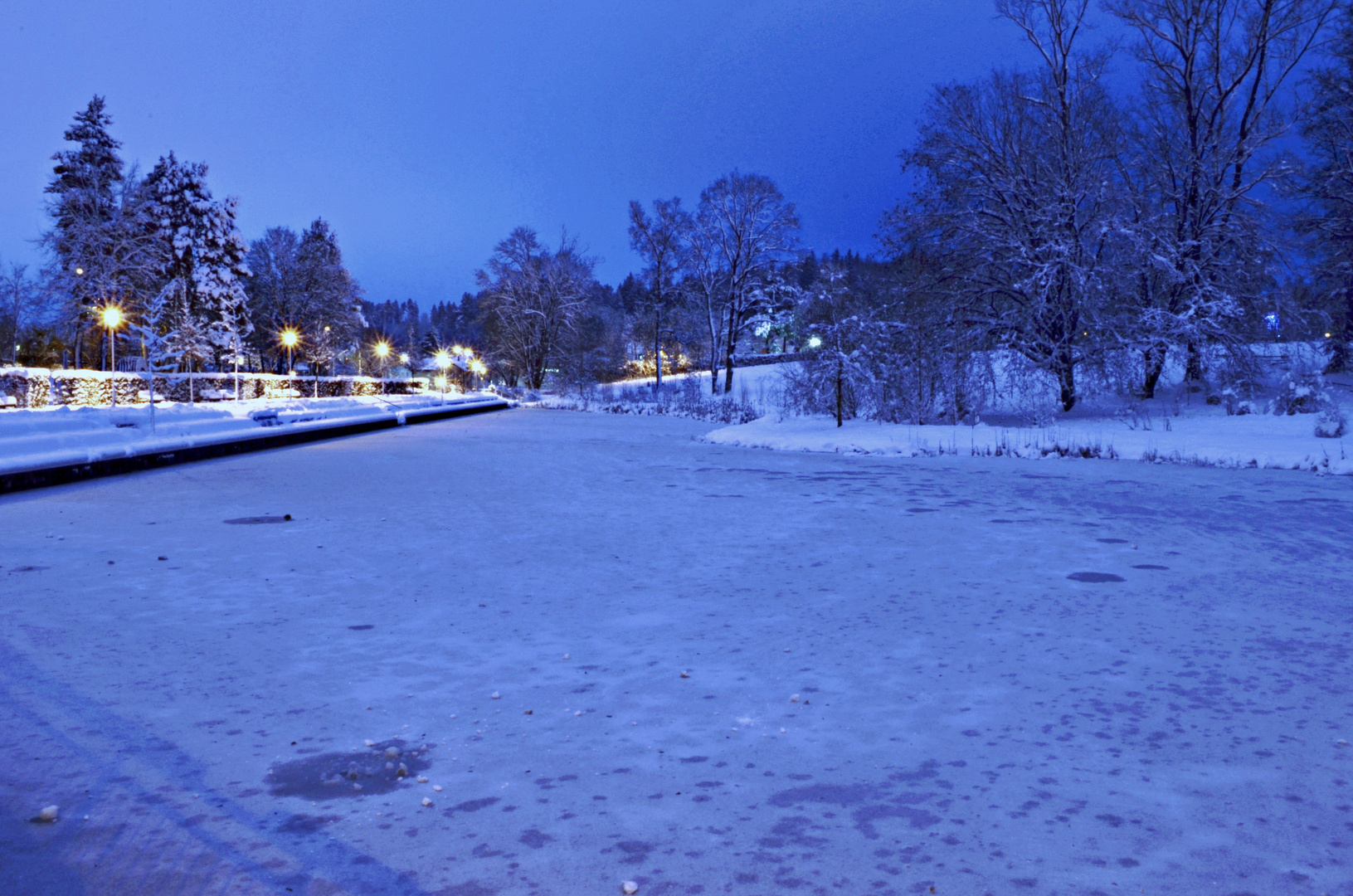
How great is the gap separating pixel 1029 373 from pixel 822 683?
2109 cm

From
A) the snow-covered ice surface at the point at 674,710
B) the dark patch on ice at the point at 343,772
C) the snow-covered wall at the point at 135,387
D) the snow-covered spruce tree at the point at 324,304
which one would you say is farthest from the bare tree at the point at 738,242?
the dark patch on ice at the point at 343,772

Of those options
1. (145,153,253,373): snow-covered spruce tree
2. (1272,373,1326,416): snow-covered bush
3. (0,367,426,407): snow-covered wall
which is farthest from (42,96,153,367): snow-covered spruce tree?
A: (1272,373,1326,416): snow-covered bush

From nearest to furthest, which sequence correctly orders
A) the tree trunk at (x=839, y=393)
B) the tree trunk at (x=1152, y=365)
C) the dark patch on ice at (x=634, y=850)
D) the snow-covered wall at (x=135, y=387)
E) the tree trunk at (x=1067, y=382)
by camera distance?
the dark patch on ice at (x=634, y=850)
the tree trunk at (x=839, y=393)
the tree trunk at (x=1152, y=365)
the tree trunk at (x=1067, y=382)
the snow-covered wall at (x=135, y=387)

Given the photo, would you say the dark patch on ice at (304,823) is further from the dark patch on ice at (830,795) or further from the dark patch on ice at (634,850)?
the dark patch on ice at (830,795)

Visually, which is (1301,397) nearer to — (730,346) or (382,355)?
(730,346)

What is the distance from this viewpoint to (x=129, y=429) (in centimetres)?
1537

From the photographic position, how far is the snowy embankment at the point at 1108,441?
14.7 m

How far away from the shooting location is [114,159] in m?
51.4

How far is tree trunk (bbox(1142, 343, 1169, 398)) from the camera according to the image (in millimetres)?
22922

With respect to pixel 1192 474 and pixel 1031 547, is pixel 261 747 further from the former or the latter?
pixel 1192 474

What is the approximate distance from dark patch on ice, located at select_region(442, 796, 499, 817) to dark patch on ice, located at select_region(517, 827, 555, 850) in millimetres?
213

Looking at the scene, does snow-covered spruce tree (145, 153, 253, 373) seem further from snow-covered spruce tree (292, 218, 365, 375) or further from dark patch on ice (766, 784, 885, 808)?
dark patch on ice (766, 784, 885, 808)

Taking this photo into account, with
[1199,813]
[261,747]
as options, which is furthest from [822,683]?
[261,747]

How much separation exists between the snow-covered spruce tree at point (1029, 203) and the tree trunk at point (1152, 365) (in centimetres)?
149
